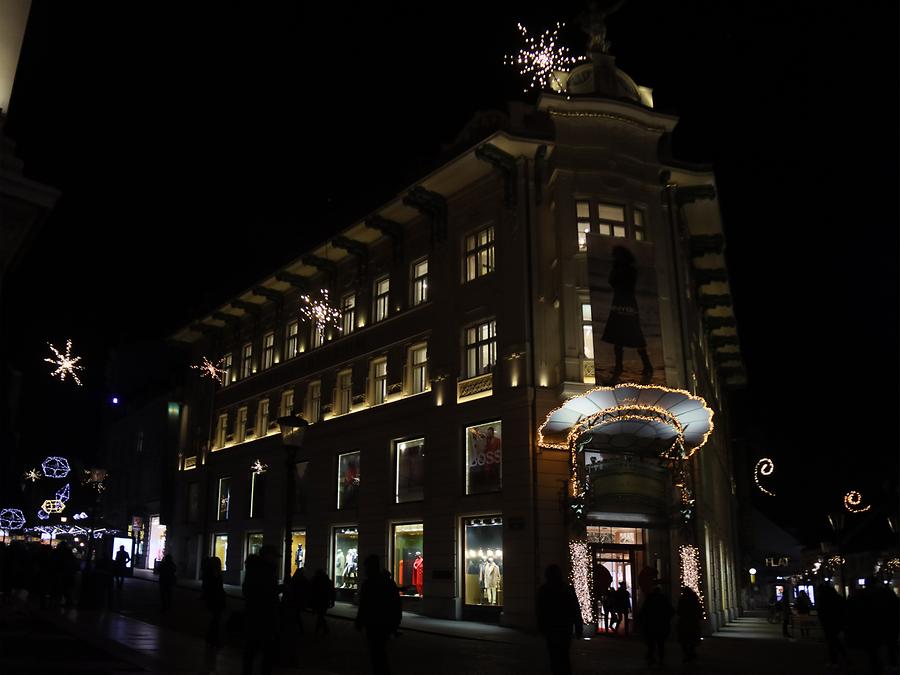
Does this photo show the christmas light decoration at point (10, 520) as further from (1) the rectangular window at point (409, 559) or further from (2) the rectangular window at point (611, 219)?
(2) the rectangular window at point (611, 219)

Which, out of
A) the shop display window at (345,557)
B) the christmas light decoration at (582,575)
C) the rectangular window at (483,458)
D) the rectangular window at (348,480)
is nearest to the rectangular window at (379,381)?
the rectangular window at (348,480)

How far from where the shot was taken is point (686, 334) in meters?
26.4

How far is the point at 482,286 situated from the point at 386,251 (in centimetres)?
659

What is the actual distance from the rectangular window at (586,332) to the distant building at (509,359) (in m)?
0.06

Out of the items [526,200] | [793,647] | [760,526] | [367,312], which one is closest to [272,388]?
[367,312]

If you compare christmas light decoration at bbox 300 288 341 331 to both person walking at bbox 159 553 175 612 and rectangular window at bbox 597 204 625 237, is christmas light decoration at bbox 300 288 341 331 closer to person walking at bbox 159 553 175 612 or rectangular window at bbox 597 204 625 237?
person walking at bbox 159 553 175 612

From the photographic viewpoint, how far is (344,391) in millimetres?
32781

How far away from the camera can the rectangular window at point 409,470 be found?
A: 27875 mm

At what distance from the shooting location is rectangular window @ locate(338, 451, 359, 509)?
100 feet

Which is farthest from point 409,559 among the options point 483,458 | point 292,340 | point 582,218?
point 292,340

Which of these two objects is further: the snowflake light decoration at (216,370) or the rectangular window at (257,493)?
the snowflake light decoration at (216,370)

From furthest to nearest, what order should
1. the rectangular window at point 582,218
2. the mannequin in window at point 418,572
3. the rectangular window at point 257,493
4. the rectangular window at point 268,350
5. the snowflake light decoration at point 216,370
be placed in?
the snowflake light decoration at point 216,370 → the rectangular window at point 268,350 → the rectangular window at point 257,493 → the mannequin in window at point 418,572 → the rectangular window at point 582,218

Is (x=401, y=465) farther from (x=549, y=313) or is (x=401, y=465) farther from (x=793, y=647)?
(x=793, y=647)

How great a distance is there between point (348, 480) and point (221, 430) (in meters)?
13.4
